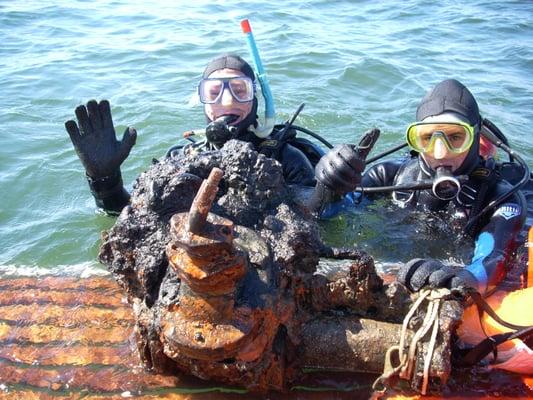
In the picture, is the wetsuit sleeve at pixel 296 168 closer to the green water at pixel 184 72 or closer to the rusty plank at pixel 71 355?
the green water at pixel 184 72

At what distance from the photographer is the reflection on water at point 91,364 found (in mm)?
2143

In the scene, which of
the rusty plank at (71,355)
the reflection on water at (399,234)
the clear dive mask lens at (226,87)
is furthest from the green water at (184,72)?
the clear dive mask lens at (226,87)

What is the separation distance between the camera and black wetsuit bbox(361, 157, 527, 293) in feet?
9.86

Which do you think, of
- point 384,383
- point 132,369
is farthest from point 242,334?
point 132,369

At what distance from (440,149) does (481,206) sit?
49 cm

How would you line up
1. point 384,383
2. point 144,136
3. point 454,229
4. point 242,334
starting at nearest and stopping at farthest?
point 242,334 < point 384,383 < point 454,229 < point 144,136

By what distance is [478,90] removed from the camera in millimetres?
7602

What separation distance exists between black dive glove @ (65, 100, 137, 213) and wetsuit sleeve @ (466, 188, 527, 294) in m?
2.39

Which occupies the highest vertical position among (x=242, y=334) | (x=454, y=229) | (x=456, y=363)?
(x=242, y=334)

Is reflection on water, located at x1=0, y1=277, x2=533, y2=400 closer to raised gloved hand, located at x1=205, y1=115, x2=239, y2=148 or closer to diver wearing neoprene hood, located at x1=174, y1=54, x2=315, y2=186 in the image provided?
raised gloved hand, located at x1=205, y1=115, x2=239, y2=148

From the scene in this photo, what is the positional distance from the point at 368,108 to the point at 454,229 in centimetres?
366

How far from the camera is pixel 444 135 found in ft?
11.6

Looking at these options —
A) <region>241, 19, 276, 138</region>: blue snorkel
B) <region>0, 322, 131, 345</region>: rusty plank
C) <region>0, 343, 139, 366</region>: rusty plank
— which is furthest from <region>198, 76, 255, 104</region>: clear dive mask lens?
<region>0, 343, 139, 366</region>: rusty plank

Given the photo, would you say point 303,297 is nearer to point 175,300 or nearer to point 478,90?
point 175,300
